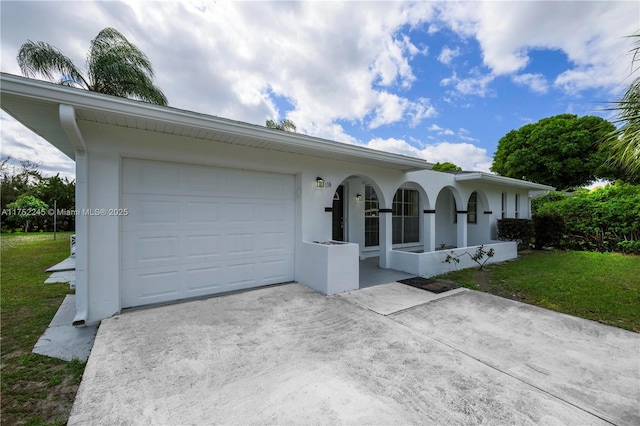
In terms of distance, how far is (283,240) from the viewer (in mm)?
5652

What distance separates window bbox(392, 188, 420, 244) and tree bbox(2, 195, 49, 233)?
22.0 m

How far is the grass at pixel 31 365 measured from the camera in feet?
7.09

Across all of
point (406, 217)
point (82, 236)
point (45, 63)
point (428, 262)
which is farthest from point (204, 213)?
point (45, 63)

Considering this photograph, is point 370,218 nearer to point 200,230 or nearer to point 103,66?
point 200,230

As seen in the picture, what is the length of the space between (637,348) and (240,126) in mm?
5993

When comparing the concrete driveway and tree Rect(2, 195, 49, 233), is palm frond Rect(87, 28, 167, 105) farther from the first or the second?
tree Rect(2, 195, 49, 233)

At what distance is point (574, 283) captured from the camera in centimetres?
597

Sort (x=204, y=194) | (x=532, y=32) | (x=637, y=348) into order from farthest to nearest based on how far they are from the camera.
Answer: (x=532, y=32)
(x=204, y=194)
(x=637, y=348)

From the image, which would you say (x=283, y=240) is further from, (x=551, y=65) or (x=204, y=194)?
(x=551, y=65)

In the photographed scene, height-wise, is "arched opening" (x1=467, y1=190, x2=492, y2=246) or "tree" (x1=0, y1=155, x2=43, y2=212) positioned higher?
"tree" (x1=0, y1=155, x2=43, y2=212)

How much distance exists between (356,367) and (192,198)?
12.5 feet

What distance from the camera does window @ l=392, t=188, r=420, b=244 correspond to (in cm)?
960

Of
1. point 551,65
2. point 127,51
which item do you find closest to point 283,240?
point 127,51

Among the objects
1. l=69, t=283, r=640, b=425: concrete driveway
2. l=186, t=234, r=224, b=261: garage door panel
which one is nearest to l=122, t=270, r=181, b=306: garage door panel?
l=69, t=283, r=640, b=425: concrete driveway
